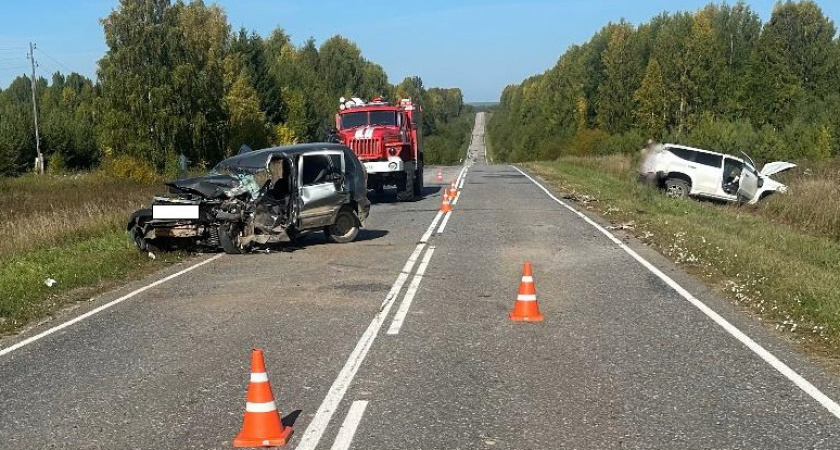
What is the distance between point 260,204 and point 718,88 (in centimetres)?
6001

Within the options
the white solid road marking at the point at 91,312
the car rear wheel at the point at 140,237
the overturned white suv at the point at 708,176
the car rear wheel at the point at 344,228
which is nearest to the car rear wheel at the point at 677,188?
the overturned white suv at the point at 708,176

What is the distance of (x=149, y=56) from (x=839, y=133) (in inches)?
1678

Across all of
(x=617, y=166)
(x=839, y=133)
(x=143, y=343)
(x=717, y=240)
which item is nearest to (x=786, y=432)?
(x=143, y=343)

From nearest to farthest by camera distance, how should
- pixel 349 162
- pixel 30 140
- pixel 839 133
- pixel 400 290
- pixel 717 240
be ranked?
1. pixel 400 290
2. pixel 717 240
3. pixel 349 162
4. pixel 839 133
5. pixel 30 140

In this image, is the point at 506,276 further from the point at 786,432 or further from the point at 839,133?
the point at 839,133

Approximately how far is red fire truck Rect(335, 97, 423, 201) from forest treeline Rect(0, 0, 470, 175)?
36.4 ft

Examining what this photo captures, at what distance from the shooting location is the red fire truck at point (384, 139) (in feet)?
78.7

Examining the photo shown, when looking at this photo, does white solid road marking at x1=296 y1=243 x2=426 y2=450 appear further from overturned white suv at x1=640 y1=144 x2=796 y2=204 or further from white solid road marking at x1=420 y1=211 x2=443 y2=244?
overturned white suv at x1=640 y1=144 x2=796 y2=204

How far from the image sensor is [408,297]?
987 cm

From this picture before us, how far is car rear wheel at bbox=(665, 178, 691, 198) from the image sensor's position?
2484 centimetres

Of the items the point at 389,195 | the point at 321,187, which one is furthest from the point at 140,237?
the point at 389,195

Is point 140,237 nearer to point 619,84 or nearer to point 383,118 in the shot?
point 383,118

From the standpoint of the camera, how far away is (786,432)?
5082mm

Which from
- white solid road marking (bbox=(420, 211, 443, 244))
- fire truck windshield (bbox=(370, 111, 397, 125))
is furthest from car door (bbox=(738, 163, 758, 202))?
fire truck windshield (bbox=(370, 111, 397, 125))
